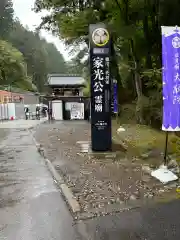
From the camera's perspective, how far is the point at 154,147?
35.4 feet

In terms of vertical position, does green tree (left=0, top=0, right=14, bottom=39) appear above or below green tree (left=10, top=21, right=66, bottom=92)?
above

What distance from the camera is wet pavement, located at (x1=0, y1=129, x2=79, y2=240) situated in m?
4.32

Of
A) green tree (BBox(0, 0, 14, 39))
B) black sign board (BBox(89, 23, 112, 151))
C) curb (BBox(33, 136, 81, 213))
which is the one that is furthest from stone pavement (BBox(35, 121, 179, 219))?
green tree (BBox(0, 0, 14, 39))

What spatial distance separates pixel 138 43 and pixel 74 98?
13667mm

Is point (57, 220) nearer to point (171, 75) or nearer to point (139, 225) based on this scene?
point (139, 225)

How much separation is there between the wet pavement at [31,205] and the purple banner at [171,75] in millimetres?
3053

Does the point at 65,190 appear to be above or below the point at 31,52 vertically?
below

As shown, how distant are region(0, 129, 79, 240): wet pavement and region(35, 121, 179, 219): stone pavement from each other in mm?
387

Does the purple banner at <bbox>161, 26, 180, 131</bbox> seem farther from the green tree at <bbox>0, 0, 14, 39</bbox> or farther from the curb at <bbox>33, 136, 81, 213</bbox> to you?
the green tree at <bbox>0, 0, 14, 39</bbox>

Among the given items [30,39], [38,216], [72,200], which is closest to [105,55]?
[72,200]

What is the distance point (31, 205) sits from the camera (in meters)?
5.49

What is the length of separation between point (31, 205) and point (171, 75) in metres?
4.05

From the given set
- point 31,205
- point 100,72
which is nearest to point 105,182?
point 31,205

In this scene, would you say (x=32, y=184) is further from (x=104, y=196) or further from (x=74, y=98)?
(x=74, y=98)
